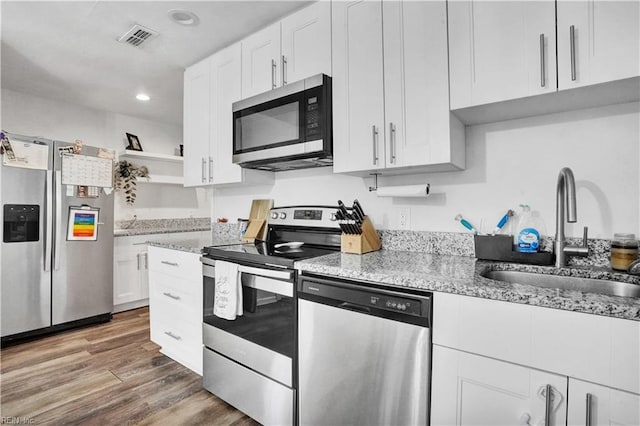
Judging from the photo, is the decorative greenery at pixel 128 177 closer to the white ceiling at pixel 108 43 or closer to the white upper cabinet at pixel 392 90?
the white ceiling at pixel 108 43

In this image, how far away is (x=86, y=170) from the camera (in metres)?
3.16

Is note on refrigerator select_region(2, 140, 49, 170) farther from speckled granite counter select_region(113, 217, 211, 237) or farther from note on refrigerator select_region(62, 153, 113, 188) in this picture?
speckled granite counter select_region(113, 217, 211, 237)

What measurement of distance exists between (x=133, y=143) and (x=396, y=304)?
4.04 m

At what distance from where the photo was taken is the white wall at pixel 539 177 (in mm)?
1370

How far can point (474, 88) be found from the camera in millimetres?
1408

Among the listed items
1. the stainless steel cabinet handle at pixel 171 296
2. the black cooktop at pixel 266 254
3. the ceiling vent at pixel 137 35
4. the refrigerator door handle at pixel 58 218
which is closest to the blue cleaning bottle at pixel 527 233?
the black cooktop at pixel 266 254

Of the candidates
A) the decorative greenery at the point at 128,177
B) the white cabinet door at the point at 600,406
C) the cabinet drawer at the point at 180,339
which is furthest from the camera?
the decorative greenery at the point at 128,177

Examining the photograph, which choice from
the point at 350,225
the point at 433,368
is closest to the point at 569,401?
A: the point at 433,368

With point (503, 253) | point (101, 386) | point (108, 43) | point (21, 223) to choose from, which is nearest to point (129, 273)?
point (21, 223)

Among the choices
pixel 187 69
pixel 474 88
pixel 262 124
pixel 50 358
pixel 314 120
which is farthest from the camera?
pixel 187 69

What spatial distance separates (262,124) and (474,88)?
1.24 metres

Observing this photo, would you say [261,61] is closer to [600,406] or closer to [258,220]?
[258,220]

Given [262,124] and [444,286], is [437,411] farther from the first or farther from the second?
[262,124]

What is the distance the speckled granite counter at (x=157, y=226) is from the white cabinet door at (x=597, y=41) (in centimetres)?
376
